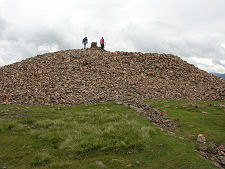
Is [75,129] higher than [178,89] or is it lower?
lower

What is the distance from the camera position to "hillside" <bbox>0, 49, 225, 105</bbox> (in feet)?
70.0

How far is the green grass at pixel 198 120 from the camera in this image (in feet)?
32.5

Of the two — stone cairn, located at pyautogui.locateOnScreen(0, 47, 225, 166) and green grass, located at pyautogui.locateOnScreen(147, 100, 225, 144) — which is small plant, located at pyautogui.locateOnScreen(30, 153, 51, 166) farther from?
stone cairn, located at pyautogui.locateOnScreen(0, 47, 225, 166)

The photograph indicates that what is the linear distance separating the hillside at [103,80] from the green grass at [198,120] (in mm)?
5379

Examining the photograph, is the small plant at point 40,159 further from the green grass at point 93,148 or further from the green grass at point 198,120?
the green grass at point 198,120

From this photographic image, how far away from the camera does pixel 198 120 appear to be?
12.4 m

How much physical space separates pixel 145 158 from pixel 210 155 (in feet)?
9.70

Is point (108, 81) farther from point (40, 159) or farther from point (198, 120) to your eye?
point (40, 159)

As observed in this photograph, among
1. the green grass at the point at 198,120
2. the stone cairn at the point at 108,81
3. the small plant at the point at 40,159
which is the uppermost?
the stone cairn at the point at 108,81

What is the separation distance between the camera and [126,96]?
20547mm

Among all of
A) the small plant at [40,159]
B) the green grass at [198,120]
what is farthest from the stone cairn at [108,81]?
the small plant at [40,159]

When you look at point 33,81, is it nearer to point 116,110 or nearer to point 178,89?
point 116,110

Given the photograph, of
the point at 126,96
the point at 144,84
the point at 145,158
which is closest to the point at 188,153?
the point at 145,158

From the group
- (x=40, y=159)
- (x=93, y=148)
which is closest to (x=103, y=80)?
(x=93, y=148)
